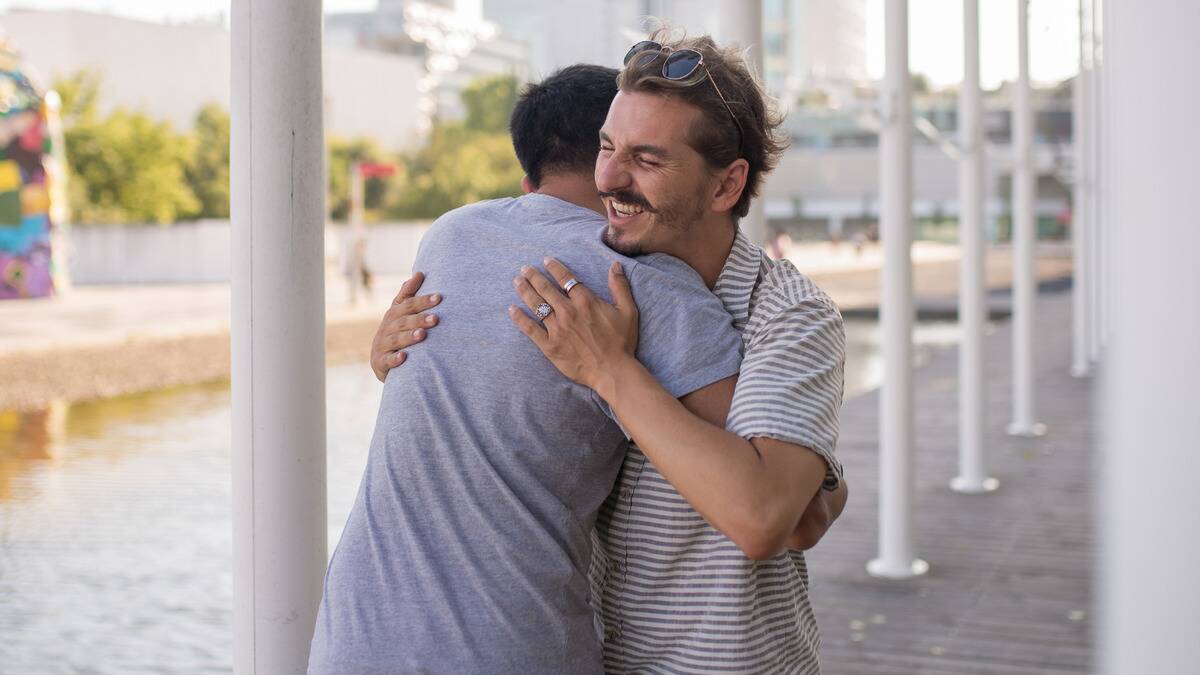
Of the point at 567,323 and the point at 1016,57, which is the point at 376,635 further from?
the point at 1016,57

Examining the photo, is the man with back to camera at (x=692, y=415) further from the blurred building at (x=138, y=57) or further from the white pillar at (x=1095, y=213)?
the blurred building at (x=138, y=57)

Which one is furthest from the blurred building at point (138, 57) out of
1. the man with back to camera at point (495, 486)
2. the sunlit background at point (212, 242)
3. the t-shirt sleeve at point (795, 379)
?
the t-shirt sleeve at point (795, 379)

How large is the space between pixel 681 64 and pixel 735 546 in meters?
0.55

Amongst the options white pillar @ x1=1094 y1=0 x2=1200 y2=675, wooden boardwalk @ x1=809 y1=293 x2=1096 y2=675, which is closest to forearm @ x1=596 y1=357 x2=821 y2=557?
Answer: white pillar @ x1=1094 y1=0 x2=1200 y2=675

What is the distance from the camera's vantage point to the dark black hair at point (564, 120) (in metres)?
1.83

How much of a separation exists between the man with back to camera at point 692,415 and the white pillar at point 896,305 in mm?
4418

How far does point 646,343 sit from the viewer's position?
64.3 inches

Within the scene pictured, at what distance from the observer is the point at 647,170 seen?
1622mm

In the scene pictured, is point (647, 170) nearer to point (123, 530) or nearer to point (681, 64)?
point (681, 64)

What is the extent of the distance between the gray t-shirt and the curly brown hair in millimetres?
145

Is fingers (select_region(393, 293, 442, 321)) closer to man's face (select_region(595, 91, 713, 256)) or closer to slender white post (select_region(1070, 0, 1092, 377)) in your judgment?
man's face (select_region(595, 91, 713, 256))

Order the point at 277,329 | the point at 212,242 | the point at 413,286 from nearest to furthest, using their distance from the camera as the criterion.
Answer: the point at 413,286, the point at 277,329, the point at 212,242

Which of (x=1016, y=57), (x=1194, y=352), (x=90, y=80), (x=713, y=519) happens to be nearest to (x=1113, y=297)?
(x=1194, y=352)

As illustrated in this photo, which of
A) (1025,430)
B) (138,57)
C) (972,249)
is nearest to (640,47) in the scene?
(972,249)
